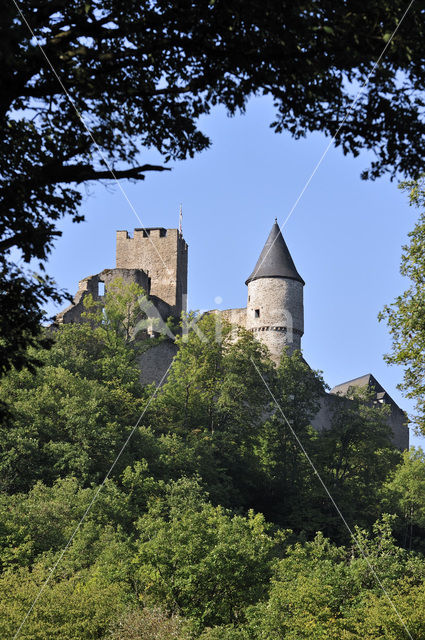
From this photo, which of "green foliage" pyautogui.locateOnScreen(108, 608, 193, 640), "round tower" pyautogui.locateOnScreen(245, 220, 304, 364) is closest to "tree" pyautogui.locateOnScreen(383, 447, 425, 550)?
"round tower" pyautogui.locateOnScreen(245, 220, 304, 364)

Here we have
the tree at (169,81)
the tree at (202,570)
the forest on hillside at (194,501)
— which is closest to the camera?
the tree at (169,81)

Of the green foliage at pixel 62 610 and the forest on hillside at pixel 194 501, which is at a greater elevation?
the forest on hillside at pixel 194 501

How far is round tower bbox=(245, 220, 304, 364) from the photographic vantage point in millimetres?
44406

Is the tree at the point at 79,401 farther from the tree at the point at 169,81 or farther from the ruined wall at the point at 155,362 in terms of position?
the tree at the point at 169,81

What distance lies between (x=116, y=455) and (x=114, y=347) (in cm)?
973

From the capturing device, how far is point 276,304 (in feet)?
147

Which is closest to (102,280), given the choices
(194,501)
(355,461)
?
(355,461)

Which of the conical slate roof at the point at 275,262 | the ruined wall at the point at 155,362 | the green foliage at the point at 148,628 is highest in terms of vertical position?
the conical slate roof at the point at 275,262

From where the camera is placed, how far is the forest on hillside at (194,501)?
692 inches

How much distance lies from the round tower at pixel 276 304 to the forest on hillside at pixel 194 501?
251cm

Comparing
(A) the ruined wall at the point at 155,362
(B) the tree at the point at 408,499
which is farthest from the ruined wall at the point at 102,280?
(B) the tree at the point at 408,499

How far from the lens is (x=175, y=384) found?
39969 mm

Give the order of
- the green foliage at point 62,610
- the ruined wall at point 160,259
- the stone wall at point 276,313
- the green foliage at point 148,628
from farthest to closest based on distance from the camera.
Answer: the ruined wall at point 160,259, the stone wall at point 276,313, the green foliage at point 62,610, the green foliage at point 148,628

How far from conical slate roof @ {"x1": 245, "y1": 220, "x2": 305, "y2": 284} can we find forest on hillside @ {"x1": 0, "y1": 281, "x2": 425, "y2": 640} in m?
4.79
